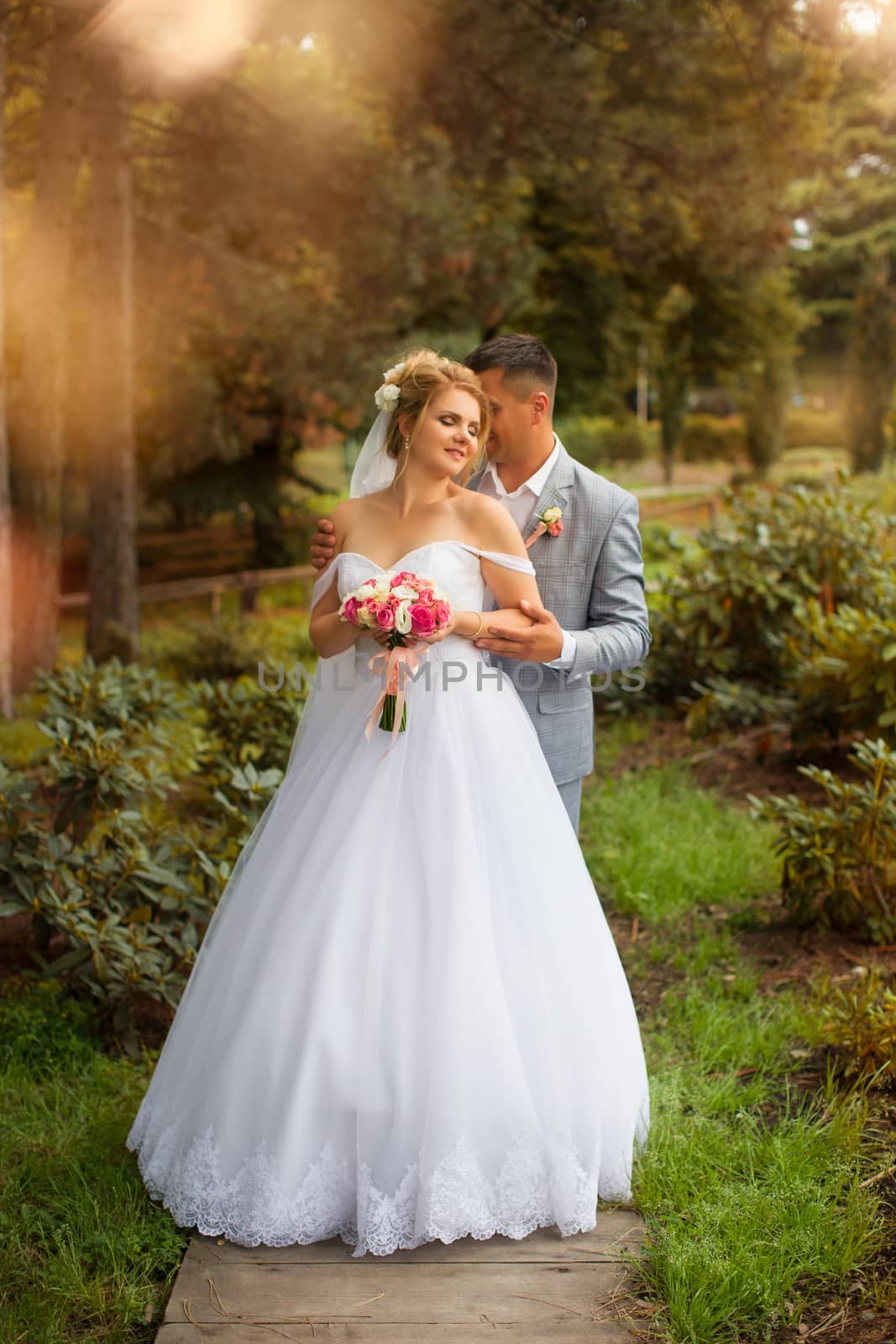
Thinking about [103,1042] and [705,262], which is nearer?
[103,1042]

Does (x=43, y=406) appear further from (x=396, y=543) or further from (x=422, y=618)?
(x=422, y=618)

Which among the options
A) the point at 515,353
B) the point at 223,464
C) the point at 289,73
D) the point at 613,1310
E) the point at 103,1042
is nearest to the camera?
the point at 613,1310

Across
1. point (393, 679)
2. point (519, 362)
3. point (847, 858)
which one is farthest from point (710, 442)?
point (393, 679)

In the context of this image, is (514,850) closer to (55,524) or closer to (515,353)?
(515,353)

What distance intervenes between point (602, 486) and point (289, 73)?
48.7ft

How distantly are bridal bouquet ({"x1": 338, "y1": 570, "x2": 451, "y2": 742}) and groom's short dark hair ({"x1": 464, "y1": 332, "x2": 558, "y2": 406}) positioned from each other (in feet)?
2.39

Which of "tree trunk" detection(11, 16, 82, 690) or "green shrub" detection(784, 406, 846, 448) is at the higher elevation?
"green shrub" detection(784, 406, 846, 448)

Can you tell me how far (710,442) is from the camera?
112 feet

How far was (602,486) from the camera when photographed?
338 centimetres

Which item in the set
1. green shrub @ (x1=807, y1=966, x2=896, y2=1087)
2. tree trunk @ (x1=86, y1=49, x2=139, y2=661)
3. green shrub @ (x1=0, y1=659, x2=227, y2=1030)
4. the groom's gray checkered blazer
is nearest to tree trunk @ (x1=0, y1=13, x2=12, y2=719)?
tree trunk @ (x1=86, y1=49, x2=139, y2=661)

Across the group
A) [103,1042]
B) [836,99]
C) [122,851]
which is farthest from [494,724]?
[836,99]

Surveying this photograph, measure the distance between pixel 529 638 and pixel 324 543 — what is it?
2.26ft

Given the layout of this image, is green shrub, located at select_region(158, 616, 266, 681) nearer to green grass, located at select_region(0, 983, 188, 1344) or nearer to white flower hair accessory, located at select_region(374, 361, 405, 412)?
green grass, located at select_region(0, 983, 188, 1344)

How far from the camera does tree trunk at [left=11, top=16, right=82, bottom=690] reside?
33.7 ft
